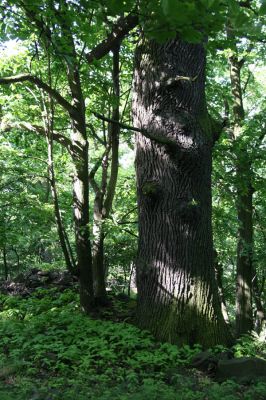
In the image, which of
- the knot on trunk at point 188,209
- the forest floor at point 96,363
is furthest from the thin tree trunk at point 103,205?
the knot on trunk at point 188,209

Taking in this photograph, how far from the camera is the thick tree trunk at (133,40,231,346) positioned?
5.41m

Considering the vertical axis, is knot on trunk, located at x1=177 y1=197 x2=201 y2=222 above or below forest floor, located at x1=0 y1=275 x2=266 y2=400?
above

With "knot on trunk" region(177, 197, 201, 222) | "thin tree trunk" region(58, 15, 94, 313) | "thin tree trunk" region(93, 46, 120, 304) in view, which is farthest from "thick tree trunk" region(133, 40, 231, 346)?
"thin tree trunk" region(93, 46, 120, 304)

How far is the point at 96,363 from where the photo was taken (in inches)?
184

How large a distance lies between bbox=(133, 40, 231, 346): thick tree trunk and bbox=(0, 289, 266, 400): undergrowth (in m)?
0.43

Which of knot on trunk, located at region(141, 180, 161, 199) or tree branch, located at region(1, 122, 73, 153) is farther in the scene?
tree branch, located at region(1, 122, 73, 153)

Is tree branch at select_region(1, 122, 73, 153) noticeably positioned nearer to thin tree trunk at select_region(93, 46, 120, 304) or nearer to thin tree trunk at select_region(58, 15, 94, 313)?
thin tree trunk at select_region(58, 15, 94, 313)

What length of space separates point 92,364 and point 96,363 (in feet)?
0.16

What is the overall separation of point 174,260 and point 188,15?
13.2 ft

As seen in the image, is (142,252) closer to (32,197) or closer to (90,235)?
(90,235)

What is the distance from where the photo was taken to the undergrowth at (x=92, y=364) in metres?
3.39

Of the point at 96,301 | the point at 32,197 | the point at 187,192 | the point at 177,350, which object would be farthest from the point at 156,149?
the point at 32,197

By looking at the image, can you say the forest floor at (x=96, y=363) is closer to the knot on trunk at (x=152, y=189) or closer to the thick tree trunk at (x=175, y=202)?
the thick tree trunk at (x=175, y=202)

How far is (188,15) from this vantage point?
1.89 meters
